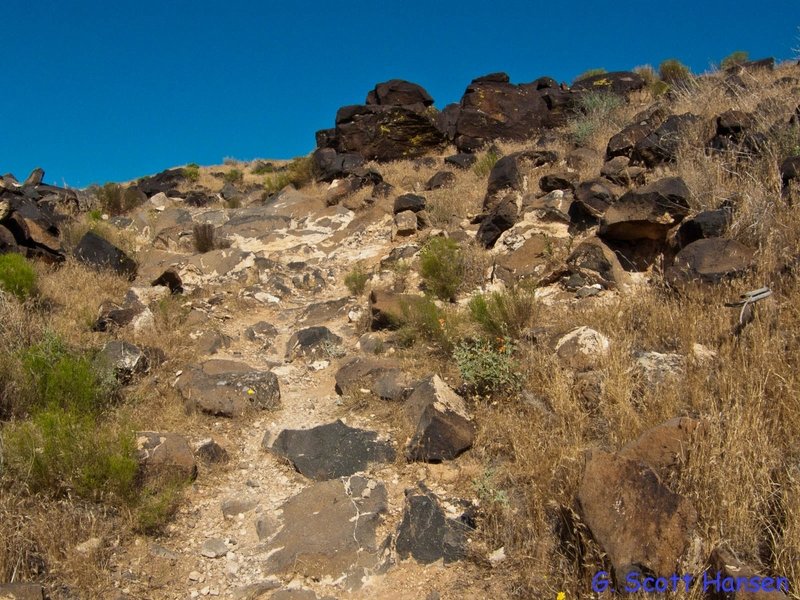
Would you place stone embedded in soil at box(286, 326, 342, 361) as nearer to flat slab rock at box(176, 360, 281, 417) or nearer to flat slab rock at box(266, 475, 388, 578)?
flat slab rock at box(176, 360, 281, 417)

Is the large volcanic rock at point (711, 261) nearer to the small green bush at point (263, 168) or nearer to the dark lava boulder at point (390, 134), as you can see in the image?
the dark lava boulder at point (390, 134)

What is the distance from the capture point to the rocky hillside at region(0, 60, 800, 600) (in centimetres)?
291

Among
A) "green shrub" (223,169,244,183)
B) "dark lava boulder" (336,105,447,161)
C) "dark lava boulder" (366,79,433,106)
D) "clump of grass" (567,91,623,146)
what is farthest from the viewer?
"green shrub" (223,169,244,183)

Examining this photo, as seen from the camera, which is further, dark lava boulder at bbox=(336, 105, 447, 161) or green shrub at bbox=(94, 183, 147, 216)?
dark lava boulder at bbox=(336, 105, 447, 161)

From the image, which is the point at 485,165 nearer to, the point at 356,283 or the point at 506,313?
the point at 356,283

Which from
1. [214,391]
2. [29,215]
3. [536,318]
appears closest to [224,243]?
[29,215]

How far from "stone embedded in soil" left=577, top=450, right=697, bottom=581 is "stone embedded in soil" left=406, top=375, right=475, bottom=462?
136cm

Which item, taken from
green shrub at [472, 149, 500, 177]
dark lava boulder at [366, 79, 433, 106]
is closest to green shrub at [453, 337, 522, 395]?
green shrub at [472, 149, 500, 177]

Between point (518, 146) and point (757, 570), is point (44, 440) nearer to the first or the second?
point (757, 570)

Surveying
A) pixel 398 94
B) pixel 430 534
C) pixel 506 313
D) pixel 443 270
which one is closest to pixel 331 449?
pixel 430 534

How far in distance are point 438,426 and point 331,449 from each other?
0.86 metres

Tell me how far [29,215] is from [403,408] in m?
7.20

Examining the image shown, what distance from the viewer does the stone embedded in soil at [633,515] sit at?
2574mm

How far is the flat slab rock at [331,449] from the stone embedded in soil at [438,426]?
0.25 meters
